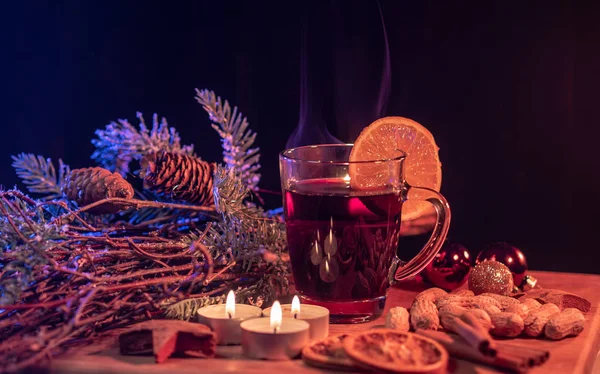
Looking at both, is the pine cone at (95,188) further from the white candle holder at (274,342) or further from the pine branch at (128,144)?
the white candle holder at (274,342)

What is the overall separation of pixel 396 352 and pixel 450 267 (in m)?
0.55

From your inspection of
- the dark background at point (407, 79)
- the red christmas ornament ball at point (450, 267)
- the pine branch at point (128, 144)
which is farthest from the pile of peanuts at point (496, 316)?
the pine branch at point (128, 144)

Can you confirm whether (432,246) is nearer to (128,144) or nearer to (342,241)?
(342,241)

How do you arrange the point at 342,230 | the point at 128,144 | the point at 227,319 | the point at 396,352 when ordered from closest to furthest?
the point at 396,352
the point at 227,319
the point at 342,230
the point at 128,144

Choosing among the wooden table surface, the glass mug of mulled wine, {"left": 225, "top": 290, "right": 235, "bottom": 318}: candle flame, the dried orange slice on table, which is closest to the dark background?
the glass mug of mulled wine

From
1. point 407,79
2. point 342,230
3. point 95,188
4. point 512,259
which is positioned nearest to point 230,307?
point 342,230

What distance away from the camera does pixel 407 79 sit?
1.74 meters

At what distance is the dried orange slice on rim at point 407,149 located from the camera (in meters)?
1.42

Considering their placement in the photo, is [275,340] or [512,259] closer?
[275,340]

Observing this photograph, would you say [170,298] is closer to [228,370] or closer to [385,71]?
[228,370]

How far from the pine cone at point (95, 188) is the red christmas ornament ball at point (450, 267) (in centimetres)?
66

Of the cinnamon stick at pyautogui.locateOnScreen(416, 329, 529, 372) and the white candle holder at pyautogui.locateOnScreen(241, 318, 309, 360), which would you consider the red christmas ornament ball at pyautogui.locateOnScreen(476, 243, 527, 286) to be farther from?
the white candle holder at pyautogui.locateOnScreen(241, 318, 309, 360)

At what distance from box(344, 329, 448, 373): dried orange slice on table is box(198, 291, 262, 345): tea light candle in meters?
0.20

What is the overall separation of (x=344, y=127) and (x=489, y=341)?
777 mm
